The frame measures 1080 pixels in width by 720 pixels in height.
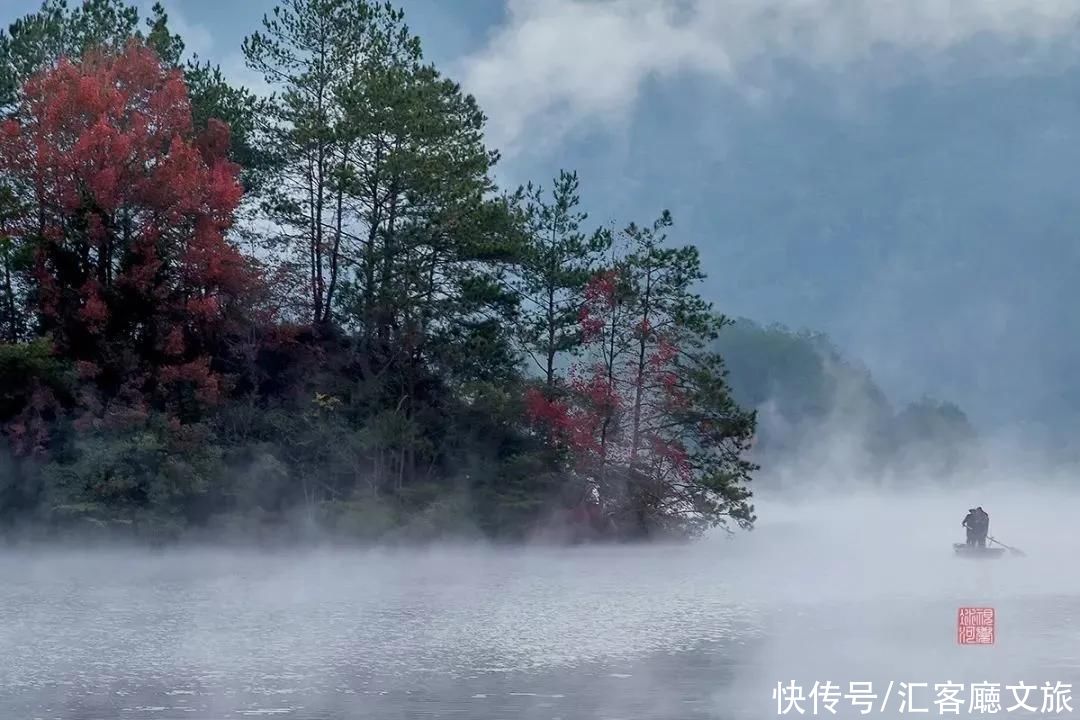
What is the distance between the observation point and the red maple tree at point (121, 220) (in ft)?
149

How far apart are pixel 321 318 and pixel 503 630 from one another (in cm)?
2772

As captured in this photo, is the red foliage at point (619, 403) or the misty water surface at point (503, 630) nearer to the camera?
the misty water surface at point (503, 630)

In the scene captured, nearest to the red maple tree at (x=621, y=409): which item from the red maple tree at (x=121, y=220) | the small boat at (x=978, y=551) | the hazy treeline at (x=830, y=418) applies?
the small boat at (x=978, y=551)

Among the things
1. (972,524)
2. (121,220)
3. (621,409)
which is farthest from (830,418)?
(121,220)

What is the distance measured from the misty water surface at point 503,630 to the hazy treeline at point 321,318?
2.80 meters

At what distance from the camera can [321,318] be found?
52906mm

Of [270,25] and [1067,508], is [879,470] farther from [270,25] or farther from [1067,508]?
[270,25]

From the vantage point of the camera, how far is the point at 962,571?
131ft

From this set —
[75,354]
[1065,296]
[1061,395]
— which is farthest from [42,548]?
[1065,296]

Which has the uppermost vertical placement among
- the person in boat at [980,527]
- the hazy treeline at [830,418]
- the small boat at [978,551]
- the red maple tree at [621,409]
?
the hazy treeline at [830,418]

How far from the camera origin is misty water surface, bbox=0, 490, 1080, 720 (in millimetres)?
19797

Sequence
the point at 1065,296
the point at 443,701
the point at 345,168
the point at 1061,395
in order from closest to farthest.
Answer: the point at 443,701
the point at 345,168
the point at 1061,395
the point at 1065,296

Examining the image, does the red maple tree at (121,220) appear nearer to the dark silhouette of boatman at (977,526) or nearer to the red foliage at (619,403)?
the red foliage at (619,403)

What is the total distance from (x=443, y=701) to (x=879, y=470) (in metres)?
85.3
